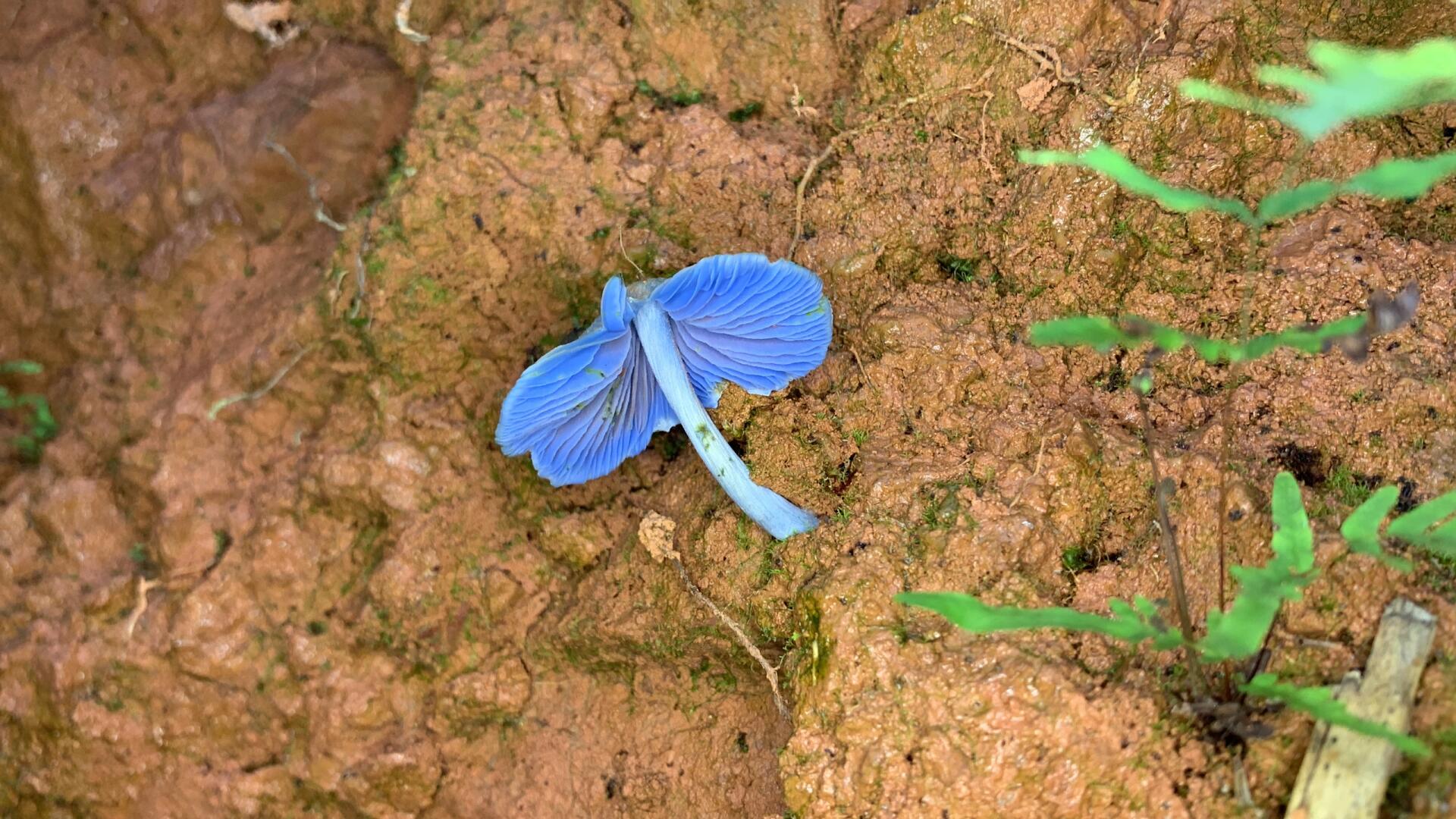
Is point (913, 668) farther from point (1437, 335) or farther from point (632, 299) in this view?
point (1437, 335)

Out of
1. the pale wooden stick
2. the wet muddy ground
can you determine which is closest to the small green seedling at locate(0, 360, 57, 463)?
the wet muddy ground

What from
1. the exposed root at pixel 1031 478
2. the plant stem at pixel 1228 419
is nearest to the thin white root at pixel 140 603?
the exposed root at pixel 1031 478

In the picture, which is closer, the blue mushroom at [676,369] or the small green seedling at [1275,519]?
the small green seedling at [1275,519]

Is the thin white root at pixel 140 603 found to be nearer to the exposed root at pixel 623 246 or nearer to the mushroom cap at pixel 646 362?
the mushroom cap at pixel 646 362

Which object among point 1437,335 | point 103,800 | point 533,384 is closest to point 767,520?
point 533,384

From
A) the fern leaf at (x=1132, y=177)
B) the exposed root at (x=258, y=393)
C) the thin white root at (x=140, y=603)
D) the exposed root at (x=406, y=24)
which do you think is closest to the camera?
the fern leaf at (x=1132, y=177)

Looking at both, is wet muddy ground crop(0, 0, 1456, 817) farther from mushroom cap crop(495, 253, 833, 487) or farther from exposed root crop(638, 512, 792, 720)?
mushroom cap crop(495, 253, 833, 487)
